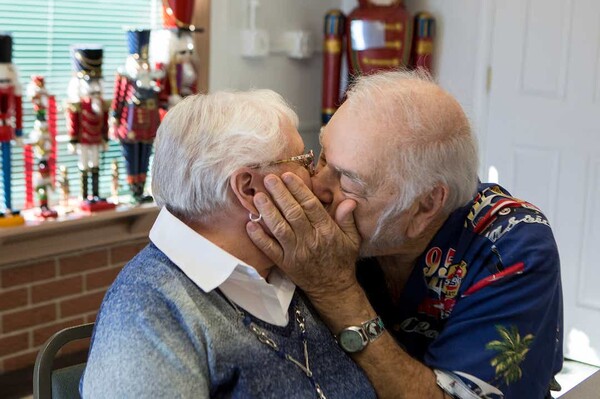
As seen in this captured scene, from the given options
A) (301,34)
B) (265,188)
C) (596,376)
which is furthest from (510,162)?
(265,188)

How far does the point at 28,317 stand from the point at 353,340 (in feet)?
6.25

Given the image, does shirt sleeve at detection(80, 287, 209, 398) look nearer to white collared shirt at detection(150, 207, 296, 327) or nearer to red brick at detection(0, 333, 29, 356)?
white collared shirt at detection(150, 207, 296, 327)

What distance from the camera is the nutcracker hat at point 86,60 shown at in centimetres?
295

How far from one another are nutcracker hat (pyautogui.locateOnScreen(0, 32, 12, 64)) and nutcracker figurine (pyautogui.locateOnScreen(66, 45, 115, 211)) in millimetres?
266

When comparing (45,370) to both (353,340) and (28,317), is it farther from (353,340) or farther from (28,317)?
(28,317)

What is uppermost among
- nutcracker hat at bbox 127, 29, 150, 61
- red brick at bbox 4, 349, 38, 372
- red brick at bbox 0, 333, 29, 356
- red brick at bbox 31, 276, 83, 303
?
nutcracker hat at bbox 127, 29, 150, 61

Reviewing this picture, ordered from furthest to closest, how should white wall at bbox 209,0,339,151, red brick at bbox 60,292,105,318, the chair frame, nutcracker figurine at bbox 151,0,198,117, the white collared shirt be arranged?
white wall at bbox 209,0,339,151 < nutcracker figurine at bbox 151,0,198,117 < red brick at bbox 60,292,105,318 < the chair frame < the white collared shirt

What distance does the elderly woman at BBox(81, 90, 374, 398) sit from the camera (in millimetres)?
1211

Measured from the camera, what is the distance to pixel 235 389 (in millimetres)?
1286

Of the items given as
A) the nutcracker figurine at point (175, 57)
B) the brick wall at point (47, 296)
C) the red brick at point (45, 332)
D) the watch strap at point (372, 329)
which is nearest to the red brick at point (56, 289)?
the brick wall at point (47, 296)

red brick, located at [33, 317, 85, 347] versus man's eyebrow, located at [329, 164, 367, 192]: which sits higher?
man's eyebrow, located at [329, 164, 367, 192]

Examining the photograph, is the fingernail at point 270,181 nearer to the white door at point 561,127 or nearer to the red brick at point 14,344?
the red brick at point 14,344

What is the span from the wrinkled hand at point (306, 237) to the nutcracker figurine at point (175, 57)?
1.91m

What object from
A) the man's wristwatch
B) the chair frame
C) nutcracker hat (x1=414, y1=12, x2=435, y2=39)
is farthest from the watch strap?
nutcracker hat (x1=414, y1=12, x2=435, y2=39)
